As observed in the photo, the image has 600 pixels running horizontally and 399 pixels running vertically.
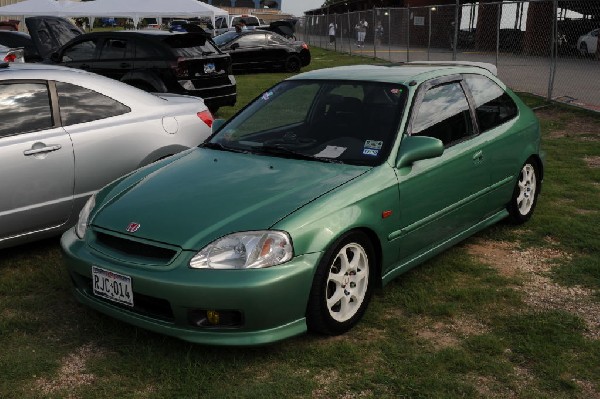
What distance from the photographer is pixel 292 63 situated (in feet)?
71.7

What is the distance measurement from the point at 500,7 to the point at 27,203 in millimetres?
12479

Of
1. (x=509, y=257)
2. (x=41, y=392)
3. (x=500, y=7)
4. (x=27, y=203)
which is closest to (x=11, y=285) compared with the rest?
(x=27, y=203)

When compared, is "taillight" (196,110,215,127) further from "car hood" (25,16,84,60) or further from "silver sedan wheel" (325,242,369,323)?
"car hood" (25,16,84,60)

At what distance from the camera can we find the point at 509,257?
5.16m

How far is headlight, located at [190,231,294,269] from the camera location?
341 centimetres

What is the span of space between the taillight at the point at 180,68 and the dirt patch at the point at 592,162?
19.9 feet

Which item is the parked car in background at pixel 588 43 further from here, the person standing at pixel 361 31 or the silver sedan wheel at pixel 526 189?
the person standing at pixel 361 31

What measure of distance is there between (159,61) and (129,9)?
12353mm

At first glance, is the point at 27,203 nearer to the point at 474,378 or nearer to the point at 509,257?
the point at 474,378

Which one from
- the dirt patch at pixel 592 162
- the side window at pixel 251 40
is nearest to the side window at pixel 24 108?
the dirt patch at pixel 592 162

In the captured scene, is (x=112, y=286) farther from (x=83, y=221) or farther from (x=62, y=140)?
(x=62, y=140)

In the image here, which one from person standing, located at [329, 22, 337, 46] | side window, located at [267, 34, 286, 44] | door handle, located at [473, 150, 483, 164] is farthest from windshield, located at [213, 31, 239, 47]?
door handle, located at [473, 150, 483, 164]

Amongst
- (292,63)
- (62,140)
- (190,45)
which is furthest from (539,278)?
(292,63)

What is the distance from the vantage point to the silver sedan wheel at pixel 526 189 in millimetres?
5672
